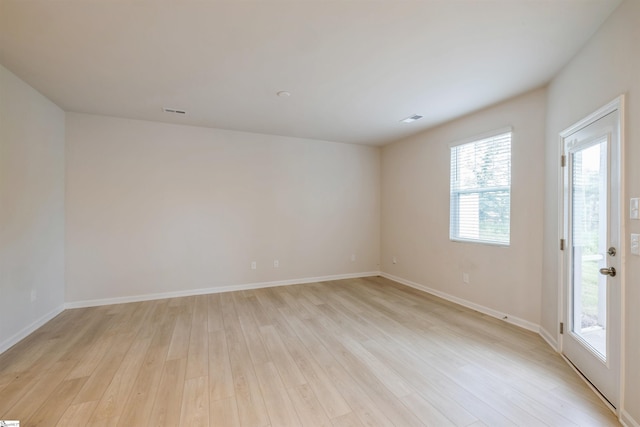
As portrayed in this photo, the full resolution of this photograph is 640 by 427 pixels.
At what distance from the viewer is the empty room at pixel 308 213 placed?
1.80 m

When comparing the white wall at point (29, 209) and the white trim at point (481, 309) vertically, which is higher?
the white wall at point (29, 209)

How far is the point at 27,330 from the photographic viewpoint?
290 cm

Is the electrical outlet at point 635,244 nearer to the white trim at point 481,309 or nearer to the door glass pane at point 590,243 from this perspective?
the door glass pane at point 590,243

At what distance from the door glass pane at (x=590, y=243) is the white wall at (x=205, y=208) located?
3554 millimetres

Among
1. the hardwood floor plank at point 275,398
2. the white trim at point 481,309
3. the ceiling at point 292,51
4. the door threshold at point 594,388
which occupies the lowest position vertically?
the hardwood floor plank at point 275,398

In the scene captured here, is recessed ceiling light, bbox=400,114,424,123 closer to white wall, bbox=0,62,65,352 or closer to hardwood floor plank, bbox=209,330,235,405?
hardwood floor plank, bbox=209,330,235,405

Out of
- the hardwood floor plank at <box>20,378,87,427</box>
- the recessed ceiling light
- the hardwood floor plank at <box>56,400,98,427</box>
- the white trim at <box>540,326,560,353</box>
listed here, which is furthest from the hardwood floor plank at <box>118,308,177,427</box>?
the recessed ceiling light

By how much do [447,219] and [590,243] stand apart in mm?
1984

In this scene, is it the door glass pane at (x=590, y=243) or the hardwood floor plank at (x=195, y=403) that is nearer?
the hardwood floor plank at (x=195, y=403)

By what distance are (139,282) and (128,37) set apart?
338 centimetres

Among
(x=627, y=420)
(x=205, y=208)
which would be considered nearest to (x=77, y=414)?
(x=205, y=208)

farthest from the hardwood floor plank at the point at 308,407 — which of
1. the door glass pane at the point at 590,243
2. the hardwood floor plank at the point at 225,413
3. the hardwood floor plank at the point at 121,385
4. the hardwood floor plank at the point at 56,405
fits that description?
the door glass pane at the point at 590,243

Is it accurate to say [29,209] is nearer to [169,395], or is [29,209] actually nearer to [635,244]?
[169,395]

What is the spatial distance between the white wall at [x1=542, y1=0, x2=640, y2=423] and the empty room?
0.02 m
